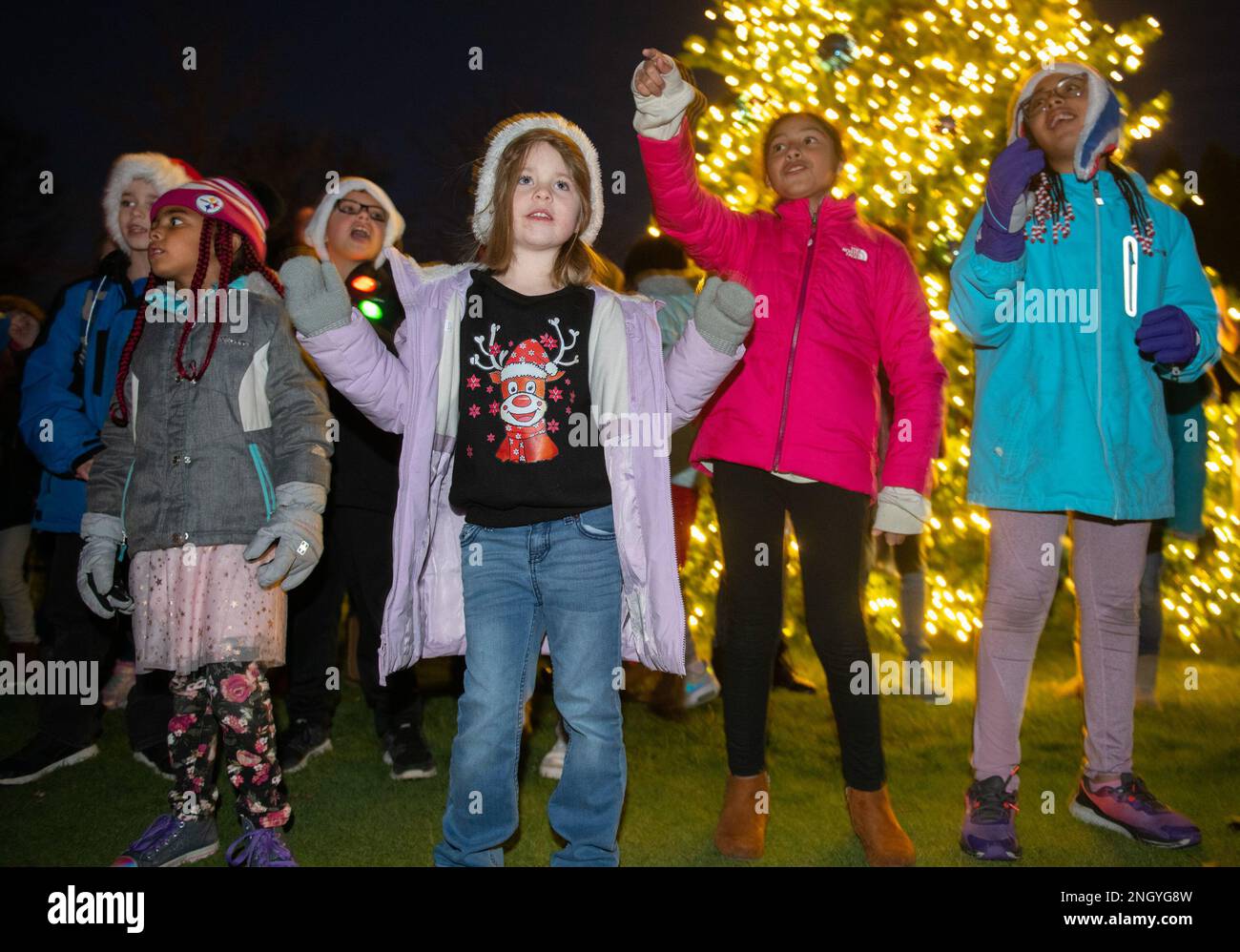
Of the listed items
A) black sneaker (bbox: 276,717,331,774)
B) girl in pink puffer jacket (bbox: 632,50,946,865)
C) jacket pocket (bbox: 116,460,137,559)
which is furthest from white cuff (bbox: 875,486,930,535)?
black sneaker (bbox: 276,717,331,774)

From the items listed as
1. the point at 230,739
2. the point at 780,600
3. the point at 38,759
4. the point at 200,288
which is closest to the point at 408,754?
the point at 230,739

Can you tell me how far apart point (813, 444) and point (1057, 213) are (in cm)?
107

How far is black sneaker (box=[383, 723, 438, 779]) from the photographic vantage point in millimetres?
4145

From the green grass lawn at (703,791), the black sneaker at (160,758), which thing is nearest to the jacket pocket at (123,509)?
the green grass lawn at (703,791)

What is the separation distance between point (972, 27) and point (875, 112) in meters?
0.67

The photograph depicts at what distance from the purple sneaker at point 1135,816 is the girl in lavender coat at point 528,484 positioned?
1.60 meters

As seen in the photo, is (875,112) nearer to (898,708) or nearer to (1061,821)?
(898,708)

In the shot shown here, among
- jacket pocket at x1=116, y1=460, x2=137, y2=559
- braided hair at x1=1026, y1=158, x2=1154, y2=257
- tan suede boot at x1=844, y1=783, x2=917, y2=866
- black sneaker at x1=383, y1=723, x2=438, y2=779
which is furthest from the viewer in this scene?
black sneaker at x1=383, y1=723, x2=438, y2=779

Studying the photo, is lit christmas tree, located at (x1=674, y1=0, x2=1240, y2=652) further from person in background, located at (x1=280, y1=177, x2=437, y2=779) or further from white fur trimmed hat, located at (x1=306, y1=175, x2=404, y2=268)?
person in background, located at (x1=280, y1=177, x2=437, y2=779)

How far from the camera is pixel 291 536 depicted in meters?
3.09

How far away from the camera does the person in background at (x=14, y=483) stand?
5656 millimetres

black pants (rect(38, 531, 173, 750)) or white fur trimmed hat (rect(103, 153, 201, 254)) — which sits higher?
white fur trimmed hat (rect(103, 153, 201, 254))

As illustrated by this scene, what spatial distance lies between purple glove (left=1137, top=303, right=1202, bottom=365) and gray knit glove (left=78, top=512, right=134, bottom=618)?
3142mm
